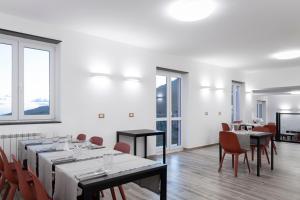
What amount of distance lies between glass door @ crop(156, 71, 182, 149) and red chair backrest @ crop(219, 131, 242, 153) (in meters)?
2.02

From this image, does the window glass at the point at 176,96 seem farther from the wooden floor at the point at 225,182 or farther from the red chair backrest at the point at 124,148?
the red chair backrest at the point at 124,148

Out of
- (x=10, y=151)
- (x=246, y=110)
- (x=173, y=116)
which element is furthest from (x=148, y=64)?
(x=246, y=110)

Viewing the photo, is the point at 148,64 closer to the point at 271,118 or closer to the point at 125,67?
the point at 125,67

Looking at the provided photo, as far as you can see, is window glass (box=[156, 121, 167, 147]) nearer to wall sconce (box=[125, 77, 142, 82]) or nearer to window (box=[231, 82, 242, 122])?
wall sconce (box=[125, 77, 142, 82])

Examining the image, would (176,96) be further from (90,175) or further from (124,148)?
(90,175)

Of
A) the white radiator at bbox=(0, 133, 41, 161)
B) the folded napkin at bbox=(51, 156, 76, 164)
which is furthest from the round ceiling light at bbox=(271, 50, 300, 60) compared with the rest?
the white radiator at bbox=(0, 133, 41, 161)

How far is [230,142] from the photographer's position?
428cm

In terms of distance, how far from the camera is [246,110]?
9008 millimetres

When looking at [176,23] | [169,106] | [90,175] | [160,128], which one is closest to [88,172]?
[90,175]

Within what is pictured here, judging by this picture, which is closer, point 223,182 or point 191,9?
point 191,9

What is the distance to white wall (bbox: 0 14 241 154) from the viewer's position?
4.13 meters

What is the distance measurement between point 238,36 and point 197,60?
7.66 feet

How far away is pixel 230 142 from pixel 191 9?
101 inches

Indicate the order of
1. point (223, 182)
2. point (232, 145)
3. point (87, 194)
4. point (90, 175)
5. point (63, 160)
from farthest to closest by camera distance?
point (232, 145) < point (223, 182) < point (63, 160) < point (90, 175) < point (87, 194)
